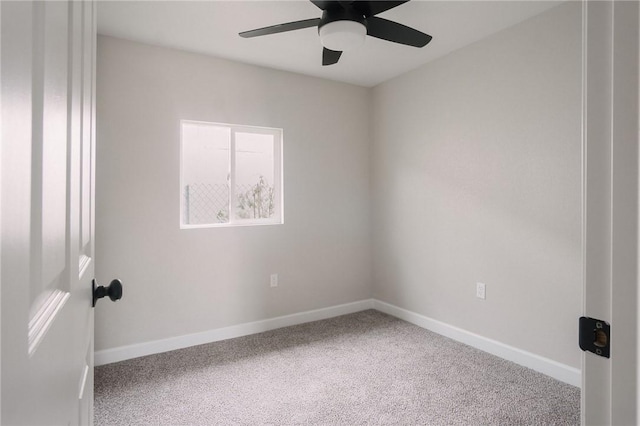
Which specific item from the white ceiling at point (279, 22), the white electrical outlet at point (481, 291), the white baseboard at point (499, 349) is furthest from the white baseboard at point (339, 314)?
the white ceiling at point (279, 22)

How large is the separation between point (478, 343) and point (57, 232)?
3224mm

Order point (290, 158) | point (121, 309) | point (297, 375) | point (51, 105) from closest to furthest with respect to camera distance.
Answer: point (51, 105)
point (297, 375)
point (121, 309)
point (290, 158)

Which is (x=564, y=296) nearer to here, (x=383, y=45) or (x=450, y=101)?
(x=450, y=101)

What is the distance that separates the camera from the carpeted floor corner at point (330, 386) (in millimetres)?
2053

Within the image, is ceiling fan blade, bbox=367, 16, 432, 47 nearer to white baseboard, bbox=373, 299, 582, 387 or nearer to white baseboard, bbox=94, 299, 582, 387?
white baseboard, bbox=373, 299, 582, 387

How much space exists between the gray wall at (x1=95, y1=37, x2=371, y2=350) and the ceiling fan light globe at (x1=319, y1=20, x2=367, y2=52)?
1463 millimetres

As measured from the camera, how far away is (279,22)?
2.62 metres

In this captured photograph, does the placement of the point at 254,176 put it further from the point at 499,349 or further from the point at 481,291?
the point at 499,349

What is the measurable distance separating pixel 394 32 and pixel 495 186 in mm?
1482

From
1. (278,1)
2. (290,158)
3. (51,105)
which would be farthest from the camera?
(290,158)

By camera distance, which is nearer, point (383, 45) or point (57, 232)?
point (57, 232)

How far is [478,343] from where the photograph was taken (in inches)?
118

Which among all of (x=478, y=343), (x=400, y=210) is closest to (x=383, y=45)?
(x=400, y=210)

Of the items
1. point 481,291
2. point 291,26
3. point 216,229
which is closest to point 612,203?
point 291,26
